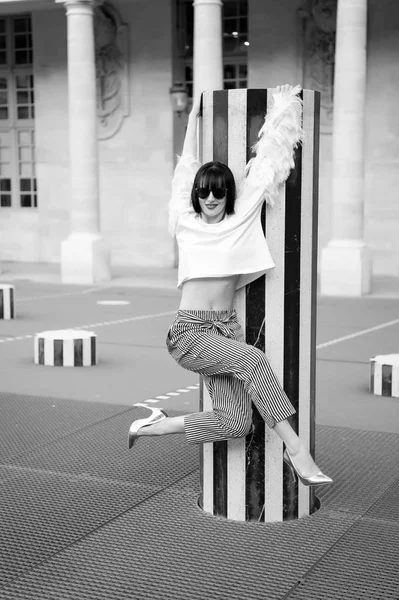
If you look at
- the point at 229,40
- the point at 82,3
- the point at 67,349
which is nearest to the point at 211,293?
the point at 67,349

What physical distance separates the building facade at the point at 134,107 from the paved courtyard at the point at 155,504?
9.05m

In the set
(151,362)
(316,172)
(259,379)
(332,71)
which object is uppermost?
(332,71)

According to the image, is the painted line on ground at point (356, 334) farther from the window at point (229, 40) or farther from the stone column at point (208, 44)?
the window at point (229, 40)

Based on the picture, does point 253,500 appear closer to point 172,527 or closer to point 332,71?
point 172,527

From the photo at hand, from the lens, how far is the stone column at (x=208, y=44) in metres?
15.7

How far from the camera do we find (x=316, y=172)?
4.66 metres

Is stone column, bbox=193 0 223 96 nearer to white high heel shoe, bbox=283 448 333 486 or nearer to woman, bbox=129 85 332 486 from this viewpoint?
woman, bbox=129 85 332 486

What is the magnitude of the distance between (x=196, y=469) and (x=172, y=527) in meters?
0.97

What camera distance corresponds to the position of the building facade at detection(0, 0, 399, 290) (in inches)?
690

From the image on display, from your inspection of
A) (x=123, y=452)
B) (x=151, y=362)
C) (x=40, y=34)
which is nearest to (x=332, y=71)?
(x=40, y=34)

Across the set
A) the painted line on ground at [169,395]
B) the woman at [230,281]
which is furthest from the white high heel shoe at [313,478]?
the painted line on ground at [169,395]

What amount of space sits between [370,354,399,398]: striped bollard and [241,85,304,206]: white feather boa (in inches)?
136

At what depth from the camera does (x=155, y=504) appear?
4.90 metres

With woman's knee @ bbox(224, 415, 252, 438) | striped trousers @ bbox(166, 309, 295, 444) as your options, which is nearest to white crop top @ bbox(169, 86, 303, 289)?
→ striped trousers @ bbox(166, 309, 295, 444)
